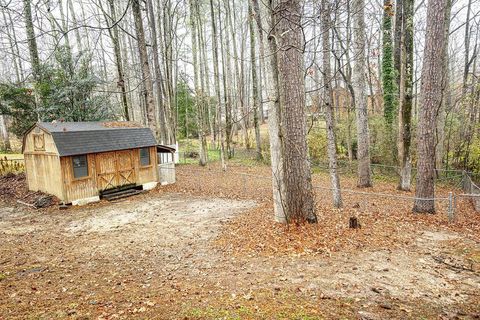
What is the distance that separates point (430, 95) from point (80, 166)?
13.1m

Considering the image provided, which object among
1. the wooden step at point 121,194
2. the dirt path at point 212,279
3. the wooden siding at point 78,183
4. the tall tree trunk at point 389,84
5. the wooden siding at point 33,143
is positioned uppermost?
the tall tree trunk at point 389,84

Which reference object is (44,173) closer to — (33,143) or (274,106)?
(33,143)

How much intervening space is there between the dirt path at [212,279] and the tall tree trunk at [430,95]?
5.87ft

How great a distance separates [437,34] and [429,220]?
5036 mm

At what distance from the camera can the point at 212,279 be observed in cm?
509

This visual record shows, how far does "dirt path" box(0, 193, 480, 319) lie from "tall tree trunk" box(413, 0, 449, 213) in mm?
1789

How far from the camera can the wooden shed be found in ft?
38.8

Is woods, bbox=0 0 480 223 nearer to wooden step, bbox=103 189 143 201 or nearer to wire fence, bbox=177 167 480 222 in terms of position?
wire fence, bbox=177 167 480 222

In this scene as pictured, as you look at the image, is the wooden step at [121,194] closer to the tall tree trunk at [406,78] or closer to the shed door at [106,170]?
the shed door at [106,170]

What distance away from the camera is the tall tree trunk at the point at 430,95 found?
750 centimetres

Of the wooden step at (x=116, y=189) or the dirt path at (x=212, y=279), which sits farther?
the wooden step at (x=116, y=189)

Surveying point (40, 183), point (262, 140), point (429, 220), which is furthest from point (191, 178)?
point (429, 220)

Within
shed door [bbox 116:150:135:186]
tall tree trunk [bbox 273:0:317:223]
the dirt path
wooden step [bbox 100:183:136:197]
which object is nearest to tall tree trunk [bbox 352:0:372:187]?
tall tree trunk [bbox 273:0:317:223]

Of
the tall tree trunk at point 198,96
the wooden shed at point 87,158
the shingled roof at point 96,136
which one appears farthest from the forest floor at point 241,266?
the tall tree trunk at point 198,96
